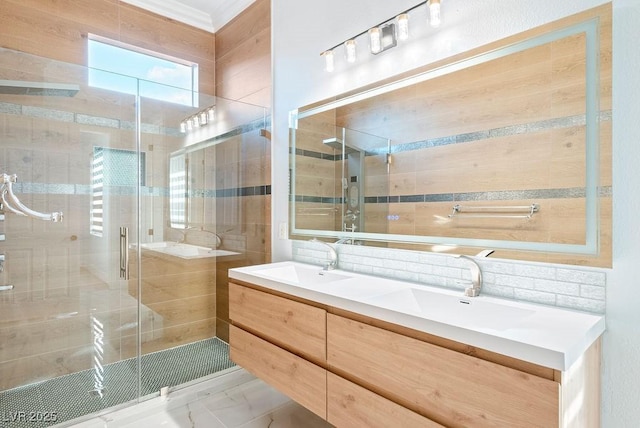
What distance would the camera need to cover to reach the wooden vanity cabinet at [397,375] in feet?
3.09

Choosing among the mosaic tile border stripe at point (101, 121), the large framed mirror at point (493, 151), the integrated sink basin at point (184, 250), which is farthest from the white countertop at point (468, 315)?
the mosaic tile border stripe at point (101, 121)

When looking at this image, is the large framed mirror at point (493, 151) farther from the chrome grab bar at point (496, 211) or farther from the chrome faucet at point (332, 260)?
the chrome faucet at point (332, 260)

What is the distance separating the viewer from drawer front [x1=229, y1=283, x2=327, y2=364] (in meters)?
1.54

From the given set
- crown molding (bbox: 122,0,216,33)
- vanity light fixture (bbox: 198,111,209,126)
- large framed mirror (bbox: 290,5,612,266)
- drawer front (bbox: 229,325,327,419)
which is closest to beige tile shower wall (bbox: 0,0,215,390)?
crown molding (bbox: 122,0,216,33)

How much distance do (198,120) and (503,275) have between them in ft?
7.91

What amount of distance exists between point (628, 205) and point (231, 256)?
8.09ft

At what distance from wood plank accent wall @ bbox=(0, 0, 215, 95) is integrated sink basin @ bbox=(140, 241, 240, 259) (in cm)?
147

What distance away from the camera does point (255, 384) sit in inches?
97.1

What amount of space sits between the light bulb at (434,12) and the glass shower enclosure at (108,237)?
4.85 feet

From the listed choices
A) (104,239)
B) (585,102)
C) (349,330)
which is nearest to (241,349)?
(349,330)

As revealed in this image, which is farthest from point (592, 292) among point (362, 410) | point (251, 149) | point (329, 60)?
point (251, 149)

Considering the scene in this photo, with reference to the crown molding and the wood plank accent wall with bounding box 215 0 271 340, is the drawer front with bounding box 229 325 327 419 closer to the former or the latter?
the wood plank accent wall with bounding box 215 0 271 340

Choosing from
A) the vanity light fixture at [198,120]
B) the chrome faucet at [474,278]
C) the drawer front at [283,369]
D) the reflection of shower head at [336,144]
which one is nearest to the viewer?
the chrome faucet at [474,278]

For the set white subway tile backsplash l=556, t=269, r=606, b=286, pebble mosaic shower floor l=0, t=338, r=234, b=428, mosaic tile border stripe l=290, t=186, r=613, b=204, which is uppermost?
mosaic tile border stripe l=290, t=186, r=613, b=204
